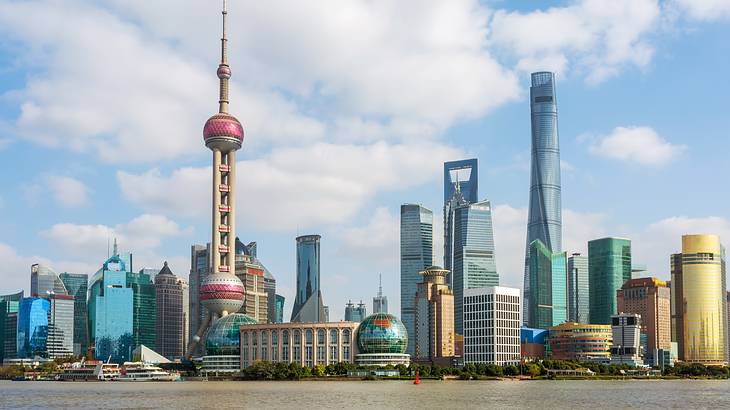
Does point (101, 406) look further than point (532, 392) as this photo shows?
No

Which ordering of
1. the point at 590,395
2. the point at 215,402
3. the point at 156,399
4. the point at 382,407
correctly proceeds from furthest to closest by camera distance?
1. the point at 590,395
2. the point at 156,399
3. the point at 215,402
4. the point at 382,407

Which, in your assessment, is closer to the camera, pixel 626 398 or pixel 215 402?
pixel 215 402

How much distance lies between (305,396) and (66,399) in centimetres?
4091

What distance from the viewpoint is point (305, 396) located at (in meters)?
169

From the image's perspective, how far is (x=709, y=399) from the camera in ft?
545

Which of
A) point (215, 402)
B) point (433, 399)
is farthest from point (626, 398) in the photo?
point (215, 402)

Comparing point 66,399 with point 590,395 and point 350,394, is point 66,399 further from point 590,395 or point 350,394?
point 590,395

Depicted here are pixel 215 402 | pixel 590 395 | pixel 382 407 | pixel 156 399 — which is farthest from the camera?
pixel 590 395

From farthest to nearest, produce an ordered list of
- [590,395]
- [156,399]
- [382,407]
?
1. [590,395]
2. [156,399]
3. [382,407]

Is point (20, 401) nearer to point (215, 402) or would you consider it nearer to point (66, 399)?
point (66, 399)

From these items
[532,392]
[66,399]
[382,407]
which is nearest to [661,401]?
[532,392]

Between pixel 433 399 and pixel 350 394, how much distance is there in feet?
75.5

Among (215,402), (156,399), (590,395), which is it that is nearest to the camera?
(215,402)

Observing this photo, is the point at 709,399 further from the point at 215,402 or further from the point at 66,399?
the point at 66,399
